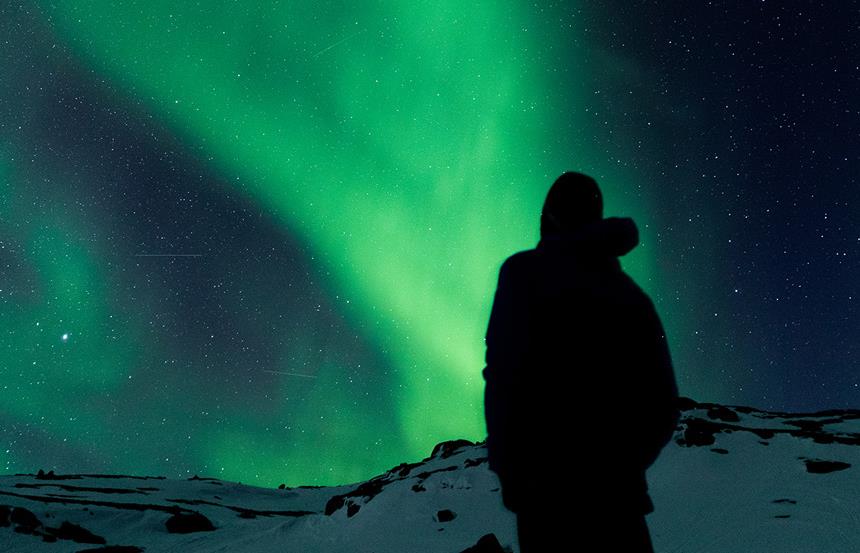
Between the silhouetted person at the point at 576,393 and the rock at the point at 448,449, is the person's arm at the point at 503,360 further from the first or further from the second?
the rock at the point at 448,449

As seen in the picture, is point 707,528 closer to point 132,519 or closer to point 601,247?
point 601,247

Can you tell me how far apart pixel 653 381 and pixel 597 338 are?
1.10 feet

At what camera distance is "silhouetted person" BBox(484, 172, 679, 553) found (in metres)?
1.97

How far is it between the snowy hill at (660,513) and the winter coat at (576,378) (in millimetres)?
107

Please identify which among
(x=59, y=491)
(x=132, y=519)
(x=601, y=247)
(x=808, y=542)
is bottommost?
(x=808, y=542)

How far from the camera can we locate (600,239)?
7.23ft

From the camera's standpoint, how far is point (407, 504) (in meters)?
20.1

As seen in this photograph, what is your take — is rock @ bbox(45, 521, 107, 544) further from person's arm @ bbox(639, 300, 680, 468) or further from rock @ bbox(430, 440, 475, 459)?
person's arm @ bbox(639, 300, 680, 468)

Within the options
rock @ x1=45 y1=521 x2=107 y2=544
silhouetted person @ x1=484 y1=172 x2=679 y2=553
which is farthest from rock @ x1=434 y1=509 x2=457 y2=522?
rock @ x1=45 y1=521 x2=107 y2=544

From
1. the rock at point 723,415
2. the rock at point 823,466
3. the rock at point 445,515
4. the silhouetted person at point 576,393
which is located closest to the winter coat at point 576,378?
the silhouetted person at point 576,393

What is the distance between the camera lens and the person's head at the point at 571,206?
92.0 inches

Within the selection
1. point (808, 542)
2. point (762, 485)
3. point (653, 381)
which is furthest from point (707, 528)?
point (653, 381)

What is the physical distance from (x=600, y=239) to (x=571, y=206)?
0.22 m

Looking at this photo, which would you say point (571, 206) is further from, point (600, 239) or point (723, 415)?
point (723, 415)
